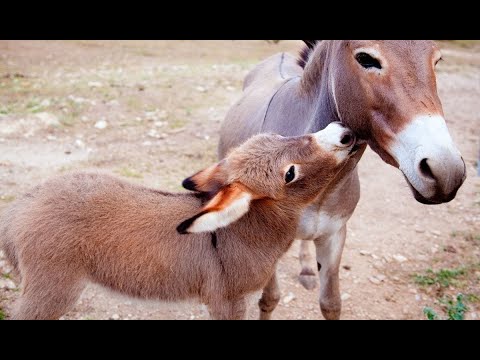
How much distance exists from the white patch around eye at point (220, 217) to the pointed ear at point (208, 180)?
273 millimetres

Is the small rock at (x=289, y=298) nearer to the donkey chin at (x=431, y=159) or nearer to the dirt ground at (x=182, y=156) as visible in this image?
the dirt ground at (x=182, y=156)

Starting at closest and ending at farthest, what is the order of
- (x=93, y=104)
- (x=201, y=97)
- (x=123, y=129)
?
(x=123, y=129) → (x=93, y=104) → (x=201, y=97)

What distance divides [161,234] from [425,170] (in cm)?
167

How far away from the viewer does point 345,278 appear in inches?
171

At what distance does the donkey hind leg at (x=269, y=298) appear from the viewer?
348 cm

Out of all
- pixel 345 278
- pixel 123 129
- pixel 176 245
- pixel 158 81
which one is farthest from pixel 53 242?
pixel 158 81

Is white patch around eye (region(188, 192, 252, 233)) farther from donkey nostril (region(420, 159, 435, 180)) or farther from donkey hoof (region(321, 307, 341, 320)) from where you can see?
donkey hoof (region(321, 307, 341, 320))

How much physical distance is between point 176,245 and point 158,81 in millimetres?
6603

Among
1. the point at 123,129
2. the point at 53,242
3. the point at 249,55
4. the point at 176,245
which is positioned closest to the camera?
the point at 53,242

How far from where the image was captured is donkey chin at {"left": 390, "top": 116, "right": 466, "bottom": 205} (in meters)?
1.77

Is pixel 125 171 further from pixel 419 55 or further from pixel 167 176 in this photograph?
pixel 419 55

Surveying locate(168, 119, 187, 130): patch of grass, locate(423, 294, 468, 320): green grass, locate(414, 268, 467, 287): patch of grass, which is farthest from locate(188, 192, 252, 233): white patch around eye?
locate(168, 119, 187, 130): patch of grass

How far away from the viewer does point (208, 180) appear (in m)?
2.75

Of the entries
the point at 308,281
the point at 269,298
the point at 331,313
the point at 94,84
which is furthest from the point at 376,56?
the point at 94,84
